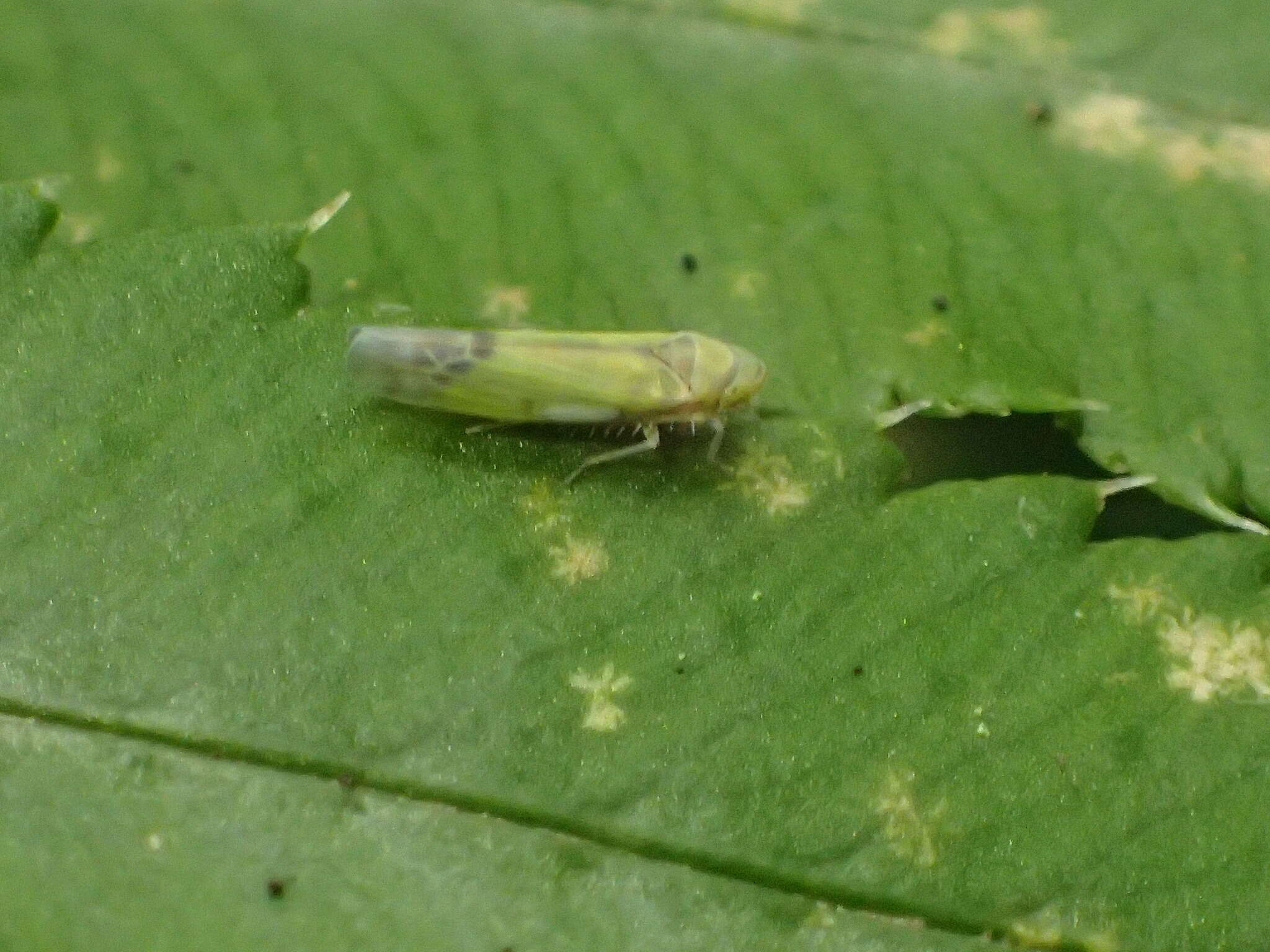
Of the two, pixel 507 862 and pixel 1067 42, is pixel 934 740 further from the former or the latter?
pixel 1067 42

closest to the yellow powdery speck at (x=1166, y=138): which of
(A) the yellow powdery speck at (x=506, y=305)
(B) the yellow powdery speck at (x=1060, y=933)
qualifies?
(A) the yellow powdery speck at (x=506, y=305)

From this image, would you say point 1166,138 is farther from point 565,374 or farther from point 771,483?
point 565,374

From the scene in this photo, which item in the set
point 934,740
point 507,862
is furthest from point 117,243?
point 934,740

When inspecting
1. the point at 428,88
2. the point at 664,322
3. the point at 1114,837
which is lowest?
the point at 1114,837

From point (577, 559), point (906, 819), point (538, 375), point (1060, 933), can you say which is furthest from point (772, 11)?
point (1060, 933)

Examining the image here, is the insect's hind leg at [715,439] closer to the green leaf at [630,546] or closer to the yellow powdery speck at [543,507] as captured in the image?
the green leaf at [630,546]
